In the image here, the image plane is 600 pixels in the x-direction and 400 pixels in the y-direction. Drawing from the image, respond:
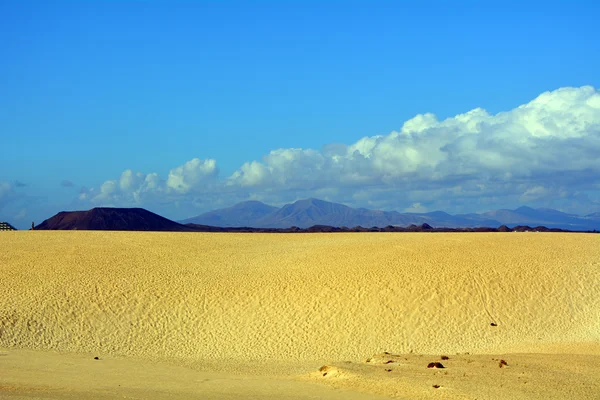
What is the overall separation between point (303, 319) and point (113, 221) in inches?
2980

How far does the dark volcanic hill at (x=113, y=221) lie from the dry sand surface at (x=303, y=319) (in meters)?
59.3

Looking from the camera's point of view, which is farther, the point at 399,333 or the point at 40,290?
the point at 40,290

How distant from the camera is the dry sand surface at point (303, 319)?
1695cm

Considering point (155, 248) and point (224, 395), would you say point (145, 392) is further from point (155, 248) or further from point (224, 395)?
point (155, 248)

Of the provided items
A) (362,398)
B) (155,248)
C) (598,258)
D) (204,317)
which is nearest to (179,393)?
(362,398)

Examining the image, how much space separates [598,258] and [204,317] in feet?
63.7

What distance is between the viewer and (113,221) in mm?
98812

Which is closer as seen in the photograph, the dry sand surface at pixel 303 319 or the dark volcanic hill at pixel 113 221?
the dry sand surface at pixel 303 319

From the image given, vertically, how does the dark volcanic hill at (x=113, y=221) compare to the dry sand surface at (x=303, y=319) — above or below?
above

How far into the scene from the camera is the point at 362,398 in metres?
15.6

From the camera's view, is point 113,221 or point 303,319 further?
point 113,221

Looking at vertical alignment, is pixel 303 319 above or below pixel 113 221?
below

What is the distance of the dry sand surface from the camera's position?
17.0m

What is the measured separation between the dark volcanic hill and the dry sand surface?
194 feet
